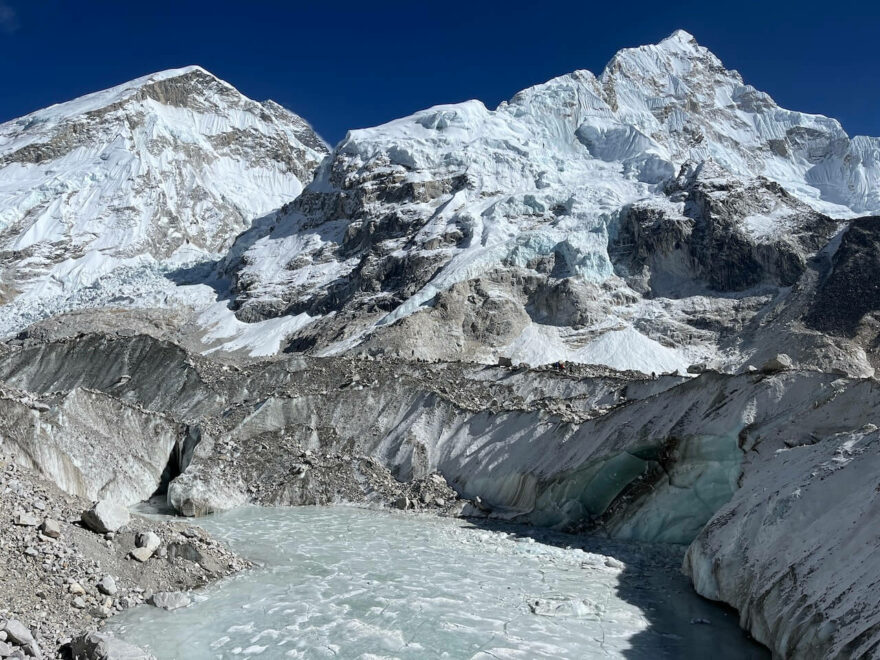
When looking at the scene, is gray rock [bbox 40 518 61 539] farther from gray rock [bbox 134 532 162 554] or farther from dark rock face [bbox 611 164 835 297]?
dark rock face [bbox 611 164 835 297]

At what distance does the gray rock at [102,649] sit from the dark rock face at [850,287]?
73178 millimetres

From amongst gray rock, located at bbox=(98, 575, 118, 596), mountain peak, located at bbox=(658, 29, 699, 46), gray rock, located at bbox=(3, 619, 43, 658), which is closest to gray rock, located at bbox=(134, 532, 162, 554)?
gray rock, located at bbox=(98, 575, 118, 596)

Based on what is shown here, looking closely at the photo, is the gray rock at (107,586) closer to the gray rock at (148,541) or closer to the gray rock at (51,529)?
the gray rock at (51,529)

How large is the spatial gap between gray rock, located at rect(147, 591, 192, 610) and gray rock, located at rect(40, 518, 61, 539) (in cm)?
195

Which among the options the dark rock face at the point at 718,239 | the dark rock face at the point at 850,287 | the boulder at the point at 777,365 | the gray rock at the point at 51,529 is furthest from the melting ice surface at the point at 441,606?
the dark rock face at the point at 718,239

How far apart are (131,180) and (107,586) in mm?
158635

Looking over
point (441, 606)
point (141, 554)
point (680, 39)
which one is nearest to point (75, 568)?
point (141, 554)

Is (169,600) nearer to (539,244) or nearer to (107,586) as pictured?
(107,586)

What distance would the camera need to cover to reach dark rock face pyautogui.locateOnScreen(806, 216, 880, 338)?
72375 mm

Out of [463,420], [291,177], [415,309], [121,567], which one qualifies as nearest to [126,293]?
[415,309]

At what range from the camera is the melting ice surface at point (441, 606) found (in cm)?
1141

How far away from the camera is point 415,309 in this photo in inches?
3310

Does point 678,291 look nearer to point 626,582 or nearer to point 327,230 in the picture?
point 327,230

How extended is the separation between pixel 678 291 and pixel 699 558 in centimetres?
7953
